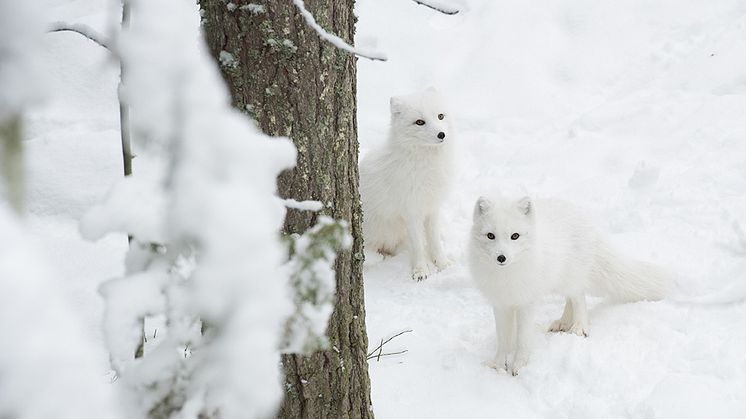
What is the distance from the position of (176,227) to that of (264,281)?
0.13 meters

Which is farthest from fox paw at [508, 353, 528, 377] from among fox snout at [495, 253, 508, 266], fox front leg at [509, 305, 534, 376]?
fox snout at [495, 253, 508, 266]

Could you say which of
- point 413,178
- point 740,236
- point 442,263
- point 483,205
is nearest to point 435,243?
point 442,263

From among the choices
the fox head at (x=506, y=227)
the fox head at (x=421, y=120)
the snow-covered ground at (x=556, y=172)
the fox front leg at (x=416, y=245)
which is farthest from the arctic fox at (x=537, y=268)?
the fox front leg at (x=416, y=245)

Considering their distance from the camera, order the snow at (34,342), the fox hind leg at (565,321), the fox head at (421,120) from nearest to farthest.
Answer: the snow at (34,342) < the fox hind leg at (565,321) < the fox head at (421,120)

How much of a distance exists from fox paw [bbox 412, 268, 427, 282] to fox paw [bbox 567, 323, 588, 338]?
1.19m

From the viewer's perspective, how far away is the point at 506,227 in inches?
146

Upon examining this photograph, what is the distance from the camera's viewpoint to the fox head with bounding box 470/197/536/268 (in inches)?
146

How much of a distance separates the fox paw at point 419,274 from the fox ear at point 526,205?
4.13ft

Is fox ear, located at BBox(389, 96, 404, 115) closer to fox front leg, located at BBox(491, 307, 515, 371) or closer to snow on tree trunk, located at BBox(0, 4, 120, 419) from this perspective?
fox front leg, located at BBox(491, 307, 515, 371)

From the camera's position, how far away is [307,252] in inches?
50.7

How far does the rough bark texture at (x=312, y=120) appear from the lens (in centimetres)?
230

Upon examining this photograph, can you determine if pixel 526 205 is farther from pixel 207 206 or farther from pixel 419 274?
pixel 207 206

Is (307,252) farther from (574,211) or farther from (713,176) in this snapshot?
(713,176)

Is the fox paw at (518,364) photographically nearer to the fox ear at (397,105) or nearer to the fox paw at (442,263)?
the fox paw at (442,263)
